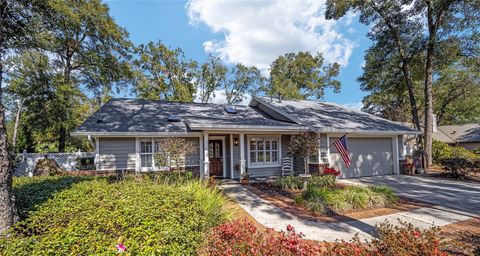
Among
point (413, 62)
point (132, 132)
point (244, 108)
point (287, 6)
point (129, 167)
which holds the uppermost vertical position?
point (287, 6)

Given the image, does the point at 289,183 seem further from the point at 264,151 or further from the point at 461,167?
the point at 461,167

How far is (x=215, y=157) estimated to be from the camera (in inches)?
473

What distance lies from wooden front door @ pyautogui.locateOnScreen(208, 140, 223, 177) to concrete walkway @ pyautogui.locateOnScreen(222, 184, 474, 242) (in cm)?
472

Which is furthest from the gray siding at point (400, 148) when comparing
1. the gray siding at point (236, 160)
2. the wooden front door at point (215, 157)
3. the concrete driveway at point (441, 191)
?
the wooden front door at point (215, 157)

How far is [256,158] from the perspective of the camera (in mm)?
12133

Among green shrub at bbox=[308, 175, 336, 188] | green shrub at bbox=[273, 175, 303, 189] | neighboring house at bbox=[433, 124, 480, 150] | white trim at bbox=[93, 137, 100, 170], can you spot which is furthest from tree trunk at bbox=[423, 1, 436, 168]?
white trim at bbox=[93, 137, 100, 170]

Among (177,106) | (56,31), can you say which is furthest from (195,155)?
(56,31)

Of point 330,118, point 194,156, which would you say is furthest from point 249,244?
point 330,118

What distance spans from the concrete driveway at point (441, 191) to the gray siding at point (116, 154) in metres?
10.9

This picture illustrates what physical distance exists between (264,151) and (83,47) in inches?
565

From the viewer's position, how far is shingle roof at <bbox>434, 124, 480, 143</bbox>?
90.0ft

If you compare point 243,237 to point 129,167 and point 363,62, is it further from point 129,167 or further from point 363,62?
point 363,62

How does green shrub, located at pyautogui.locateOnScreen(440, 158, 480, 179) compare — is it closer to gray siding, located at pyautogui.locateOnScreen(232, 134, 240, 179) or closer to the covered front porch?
the covered front porch

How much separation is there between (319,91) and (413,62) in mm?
13561
